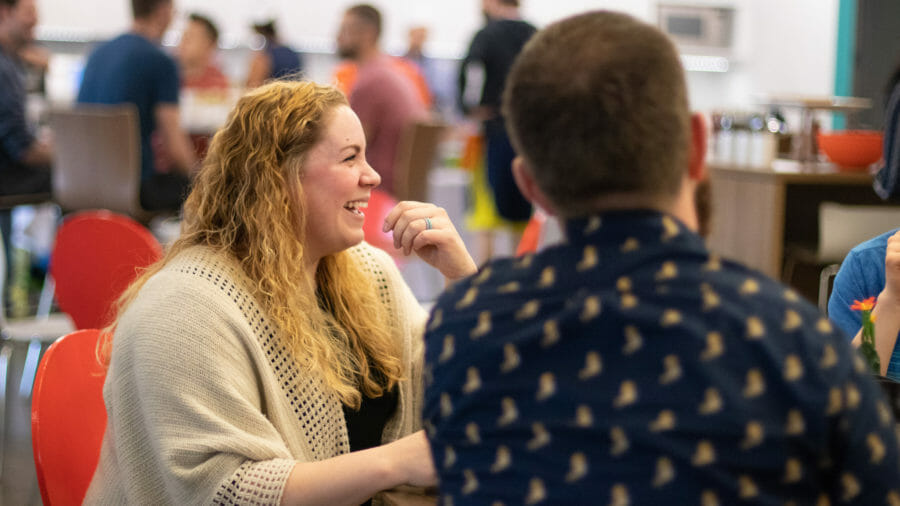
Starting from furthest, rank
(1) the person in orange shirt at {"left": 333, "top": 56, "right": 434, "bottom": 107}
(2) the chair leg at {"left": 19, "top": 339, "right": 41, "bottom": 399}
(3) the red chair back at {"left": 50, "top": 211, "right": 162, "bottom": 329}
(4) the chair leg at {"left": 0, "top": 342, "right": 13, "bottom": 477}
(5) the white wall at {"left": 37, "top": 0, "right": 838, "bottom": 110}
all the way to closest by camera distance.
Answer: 1. (5) the white wall at {"left": 37, "top": 0, "right": 838, "bottom": 110}
2. (1) the person in orange shirt at {"left": 333, "top": 56, "right": 434, "bottom": 107}
3. (2) the chair leg at {"left": 19, "top": 339, "right": 41, "bottom": 399}
4. (4) the chair leg at {"left": 0, "top": 342, "right": 13, "bottom": 477}
5. (3) the red chair back at {"left": 50, "top": 211, "right": 162, "bottom": 329}

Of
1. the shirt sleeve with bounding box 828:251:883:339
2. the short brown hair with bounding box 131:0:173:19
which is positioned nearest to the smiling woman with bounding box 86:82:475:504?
the shirt sleeve with bounding box 828:251:883:339

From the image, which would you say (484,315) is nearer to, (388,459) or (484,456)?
(484,456)

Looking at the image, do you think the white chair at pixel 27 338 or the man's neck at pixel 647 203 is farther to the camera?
the white chair at pixel 27 338

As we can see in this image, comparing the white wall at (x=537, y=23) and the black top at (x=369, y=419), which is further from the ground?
the white wall at (x=537, y=23)

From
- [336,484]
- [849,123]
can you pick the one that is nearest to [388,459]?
[336,484]

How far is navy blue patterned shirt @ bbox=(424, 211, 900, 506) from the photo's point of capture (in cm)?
62

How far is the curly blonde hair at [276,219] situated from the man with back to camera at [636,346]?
62 cm

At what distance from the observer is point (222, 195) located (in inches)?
51.5

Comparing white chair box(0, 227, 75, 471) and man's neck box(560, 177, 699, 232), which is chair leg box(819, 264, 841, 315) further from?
white chair box(0, 227, 75, 471)

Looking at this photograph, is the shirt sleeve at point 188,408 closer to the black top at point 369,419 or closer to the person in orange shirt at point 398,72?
the black top at point 369,419

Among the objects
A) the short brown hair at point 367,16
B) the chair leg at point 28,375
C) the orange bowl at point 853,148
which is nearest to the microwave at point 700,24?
the short brown hair at point 367,16

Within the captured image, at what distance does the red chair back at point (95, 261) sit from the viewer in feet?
6.27

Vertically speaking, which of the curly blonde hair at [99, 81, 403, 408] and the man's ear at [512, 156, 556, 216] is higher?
the man's ear at [512, 156, 556, 216]

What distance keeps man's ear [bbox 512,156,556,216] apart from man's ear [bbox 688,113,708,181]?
0.35 ft
